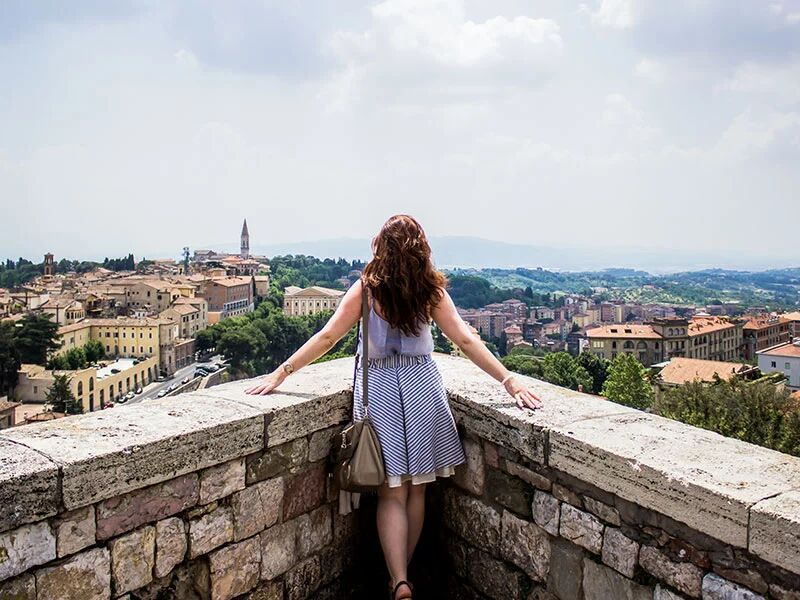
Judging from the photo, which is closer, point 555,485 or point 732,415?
point 555,485

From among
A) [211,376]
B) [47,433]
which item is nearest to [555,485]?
[47,433]

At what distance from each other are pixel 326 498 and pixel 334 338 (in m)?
0.64

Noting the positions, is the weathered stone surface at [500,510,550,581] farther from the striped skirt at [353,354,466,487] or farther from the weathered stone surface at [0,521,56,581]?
the weathered stone surface at [0,521,56,581]

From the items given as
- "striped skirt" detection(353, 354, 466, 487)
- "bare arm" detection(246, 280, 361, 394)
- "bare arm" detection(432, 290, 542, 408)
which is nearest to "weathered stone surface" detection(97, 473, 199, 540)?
"bare arm" detection(246, 280, 361, 394)

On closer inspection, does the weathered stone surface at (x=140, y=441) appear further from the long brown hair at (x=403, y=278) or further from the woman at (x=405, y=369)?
the long brown hair at (x=403, y=278)

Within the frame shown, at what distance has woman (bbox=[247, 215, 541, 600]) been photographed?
232 centimetres

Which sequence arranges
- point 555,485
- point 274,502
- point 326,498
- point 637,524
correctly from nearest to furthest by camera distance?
point 637,524, point 555,485, point 274,502, point 326,498

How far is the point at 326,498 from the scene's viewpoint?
256cm

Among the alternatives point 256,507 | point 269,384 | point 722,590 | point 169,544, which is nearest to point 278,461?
point 256,507

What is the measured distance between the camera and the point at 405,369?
7.89 ft

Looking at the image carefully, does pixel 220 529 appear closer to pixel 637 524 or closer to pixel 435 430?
pixel 435 430

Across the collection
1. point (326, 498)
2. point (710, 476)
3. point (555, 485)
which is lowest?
point (326, 498)

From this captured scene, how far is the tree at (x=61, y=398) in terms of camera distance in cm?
4794

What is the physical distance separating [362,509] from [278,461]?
1.76 ft
